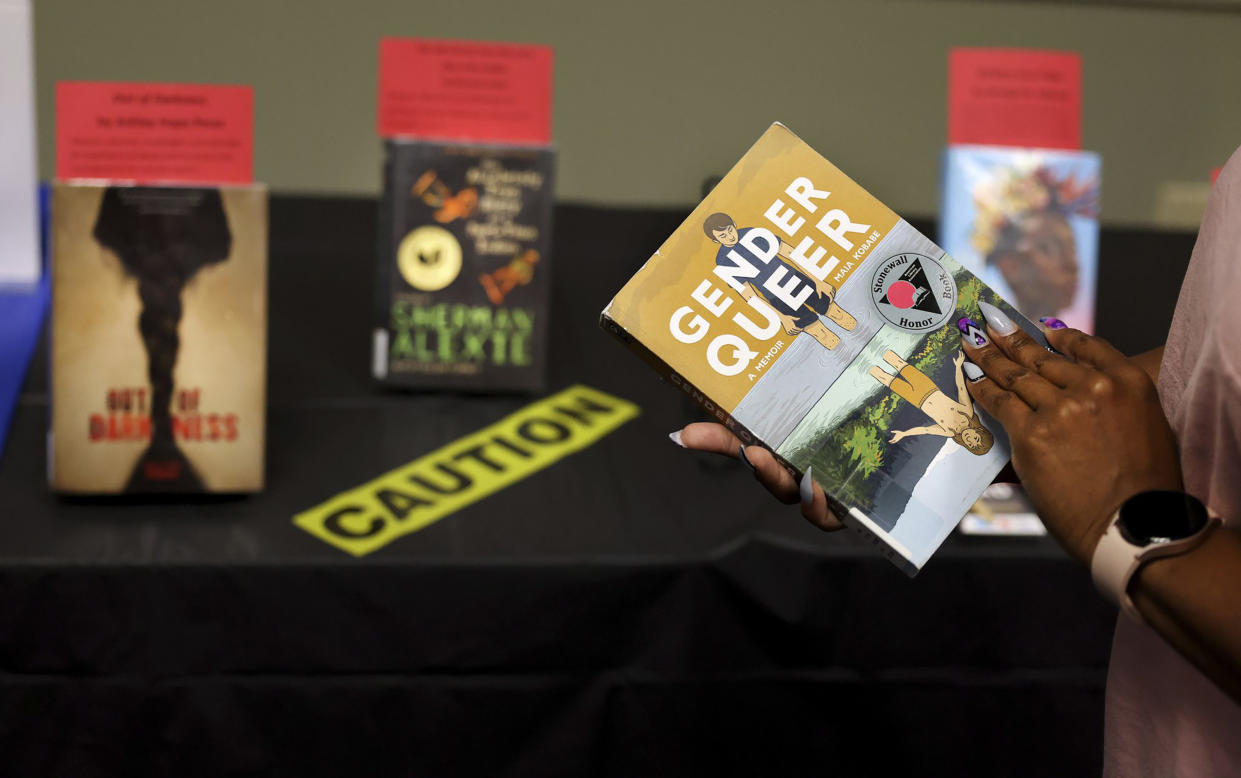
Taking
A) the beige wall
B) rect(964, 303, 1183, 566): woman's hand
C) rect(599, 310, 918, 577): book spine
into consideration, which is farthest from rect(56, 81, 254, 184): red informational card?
rect(964, 303, 1183, 566): woman's hand

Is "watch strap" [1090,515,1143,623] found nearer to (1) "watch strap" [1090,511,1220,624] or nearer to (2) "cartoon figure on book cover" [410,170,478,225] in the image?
(1) "watch strap" [1090,511,1220,624]

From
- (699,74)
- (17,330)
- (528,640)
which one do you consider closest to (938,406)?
(528,640)

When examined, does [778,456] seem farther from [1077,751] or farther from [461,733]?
[1077,751]

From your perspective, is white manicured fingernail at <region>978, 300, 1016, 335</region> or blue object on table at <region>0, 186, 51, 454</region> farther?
blue object on table at <region>0, 186, 51, 454</region>

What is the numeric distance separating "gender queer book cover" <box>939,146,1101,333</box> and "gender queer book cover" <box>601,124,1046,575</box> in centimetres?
61

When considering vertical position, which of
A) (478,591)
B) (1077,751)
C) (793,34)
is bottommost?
(1077,751)

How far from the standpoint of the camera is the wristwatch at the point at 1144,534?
1.66ft

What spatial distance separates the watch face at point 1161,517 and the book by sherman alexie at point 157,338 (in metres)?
0.79

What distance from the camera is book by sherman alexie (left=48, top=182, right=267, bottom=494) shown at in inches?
39.0

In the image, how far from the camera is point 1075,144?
4.29 ft

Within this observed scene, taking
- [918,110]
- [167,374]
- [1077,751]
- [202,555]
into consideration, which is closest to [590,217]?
[918,110]

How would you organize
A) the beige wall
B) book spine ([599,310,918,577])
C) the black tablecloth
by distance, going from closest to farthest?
book spine ([599,310,918,577])
the black tablecloth
the beige wall

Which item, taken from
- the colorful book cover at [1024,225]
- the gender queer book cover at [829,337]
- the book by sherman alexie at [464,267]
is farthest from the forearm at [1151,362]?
the book by sherman alexie at [464,267]

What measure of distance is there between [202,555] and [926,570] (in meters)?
0.67
